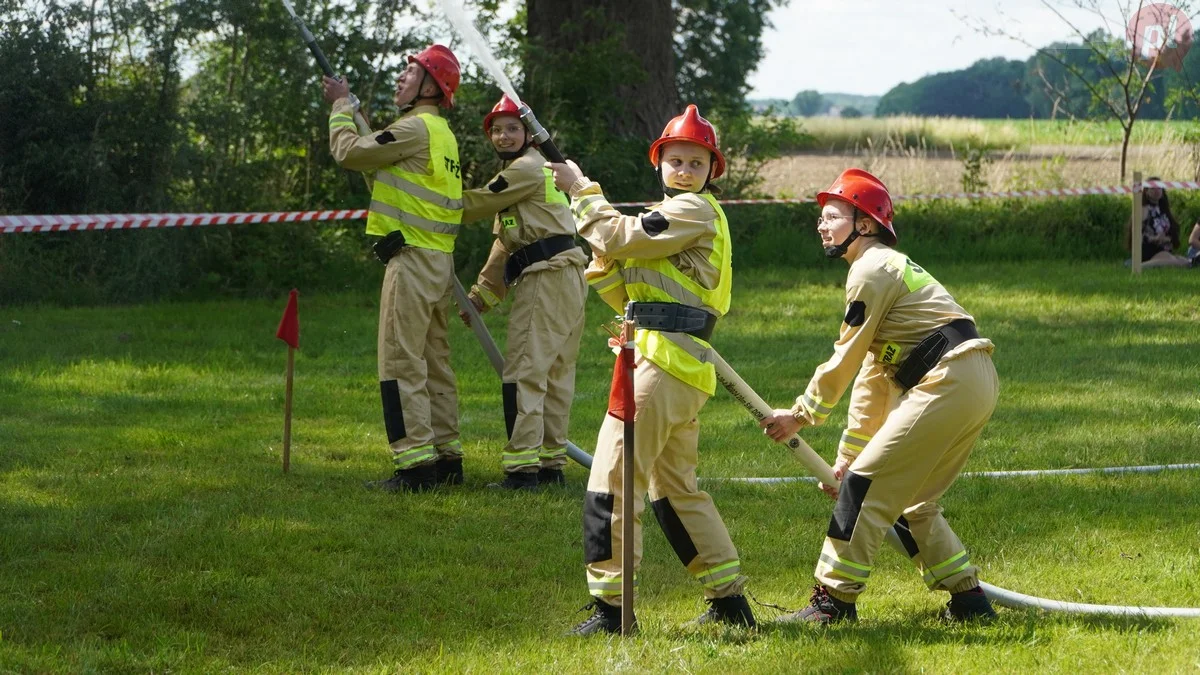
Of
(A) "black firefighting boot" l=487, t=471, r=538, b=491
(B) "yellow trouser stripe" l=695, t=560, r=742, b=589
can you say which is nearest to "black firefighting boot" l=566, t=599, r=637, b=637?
(B) "yellow trouser stripe" l=695, t=560, r=742, b=589

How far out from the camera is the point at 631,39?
62.3ft

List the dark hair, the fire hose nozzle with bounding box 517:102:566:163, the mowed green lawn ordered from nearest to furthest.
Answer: the mowed green lawn < the fire hose nozzle with bounding box 517:102:566:163 < the dark hair

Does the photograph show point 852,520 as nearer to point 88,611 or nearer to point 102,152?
point 88,611

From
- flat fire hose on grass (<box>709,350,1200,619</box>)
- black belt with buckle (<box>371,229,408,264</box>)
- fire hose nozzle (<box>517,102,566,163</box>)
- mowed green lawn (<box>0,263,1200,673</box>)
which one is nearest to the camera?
mowed green lawn (<box>0,263,1200,673</box>)

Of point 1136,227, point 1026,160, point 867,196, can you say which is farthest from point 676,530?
point 1026,160

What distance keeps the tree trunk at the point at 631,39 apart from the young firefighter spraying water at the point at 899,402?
13.1m

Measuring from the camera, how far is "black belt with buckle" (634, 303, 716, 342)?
5.43 metres

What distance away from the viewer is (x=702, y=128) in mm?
5488

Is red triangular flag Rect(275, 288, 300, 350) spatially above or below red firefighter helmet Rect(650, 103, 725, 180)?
below

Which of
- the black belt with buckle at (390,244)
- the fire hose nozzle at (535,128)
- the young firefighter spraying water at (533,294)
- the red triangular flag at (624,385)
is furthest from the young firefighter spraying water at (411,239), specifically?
the red triangular flag at (624,385)

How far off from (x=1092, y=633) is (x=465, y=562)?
9.00ft

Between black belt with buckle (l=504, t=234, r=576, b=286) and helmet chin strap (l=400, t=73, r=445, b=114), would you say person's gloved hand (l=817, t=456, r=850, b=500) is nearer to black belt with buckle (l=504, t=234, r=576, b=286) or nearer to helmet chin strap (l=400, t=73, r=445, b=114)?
black belt with buckle (l=504, t=234, r=576, b=286)

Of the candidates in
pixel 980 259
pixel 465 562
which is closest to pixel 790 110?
pixel 980 259
